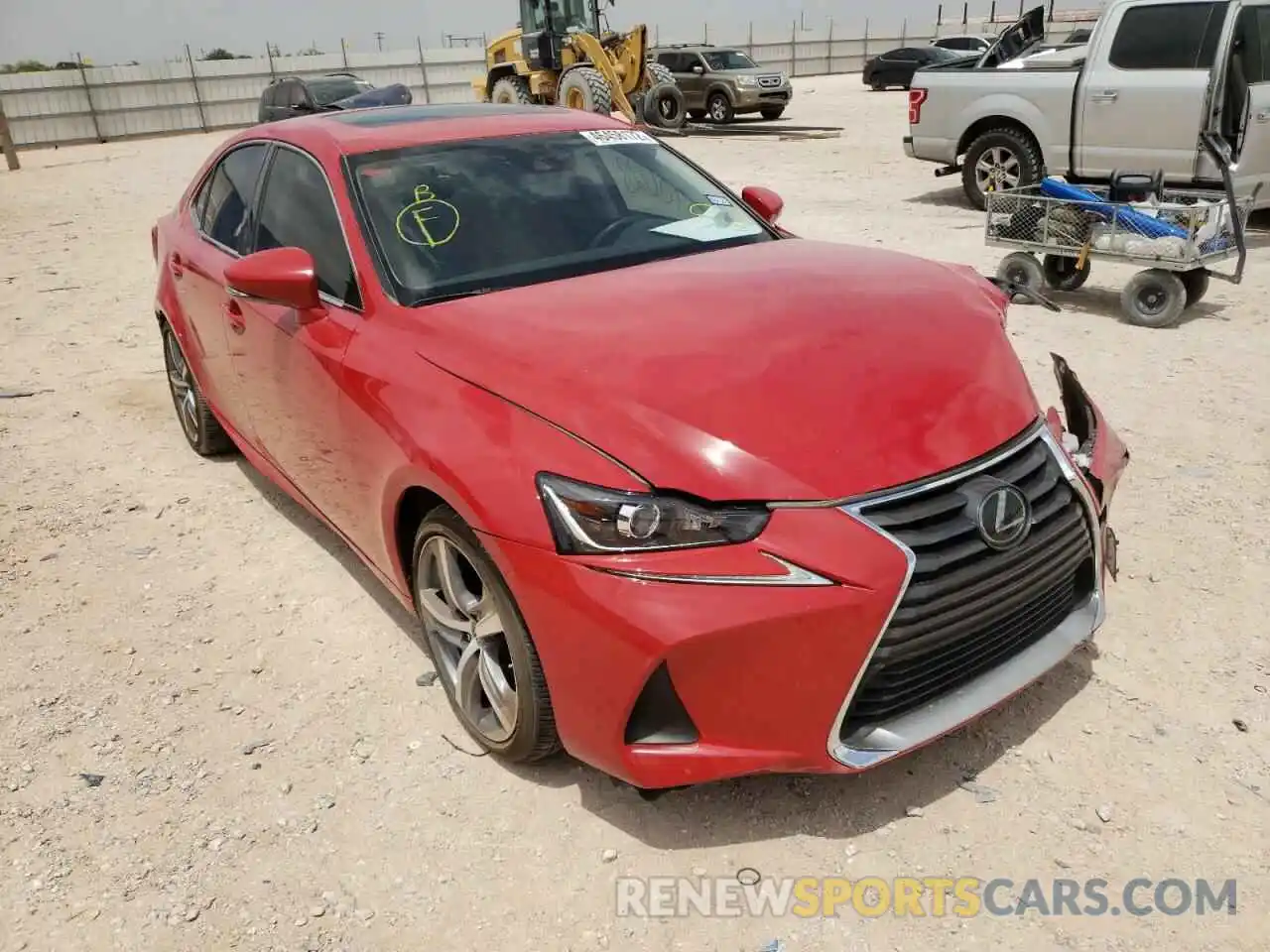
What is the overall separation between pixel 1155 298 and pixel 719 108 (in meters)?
17.8

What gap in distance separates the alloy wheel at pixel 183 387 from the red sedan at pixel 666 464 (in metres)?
1.63

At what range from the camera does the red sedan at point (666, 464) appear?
2113 mm

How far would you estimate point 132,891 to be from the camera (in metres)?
2.40

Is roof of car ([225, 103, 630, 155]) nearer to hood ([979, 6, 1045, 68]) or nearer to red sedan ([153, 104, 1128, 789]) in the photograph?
red sedan ([153, 104, 1128, 789])

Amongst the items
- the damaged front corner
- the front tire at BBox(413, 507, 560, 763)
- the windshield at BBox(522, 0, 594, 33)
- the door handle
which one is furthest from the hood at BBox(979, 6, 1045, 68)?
the windshield at BBox(522, 0, 594, 33)

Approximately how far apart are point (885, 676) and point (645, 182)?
7.41 ft

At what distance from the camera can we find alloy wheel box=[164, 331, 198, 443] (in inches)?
191

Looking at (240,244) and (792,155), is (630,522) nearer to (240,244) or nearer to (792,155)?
(240,244)

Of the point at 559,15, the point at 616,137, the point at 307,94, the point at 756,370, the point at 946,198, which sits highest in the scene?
the point at 559,15

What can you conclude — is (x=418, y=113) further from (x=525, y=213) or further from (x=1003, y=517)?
(x=1003, y=517)

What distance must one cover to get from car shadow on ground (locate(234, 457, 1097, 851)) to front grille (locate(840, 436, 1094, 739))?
0.38 m

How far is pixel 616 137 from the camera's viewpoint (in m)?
3.86

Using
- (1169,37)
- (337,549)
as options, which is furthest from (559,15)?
(337,549)

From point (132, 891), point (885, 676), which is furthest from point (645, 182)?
point (132, 891)
